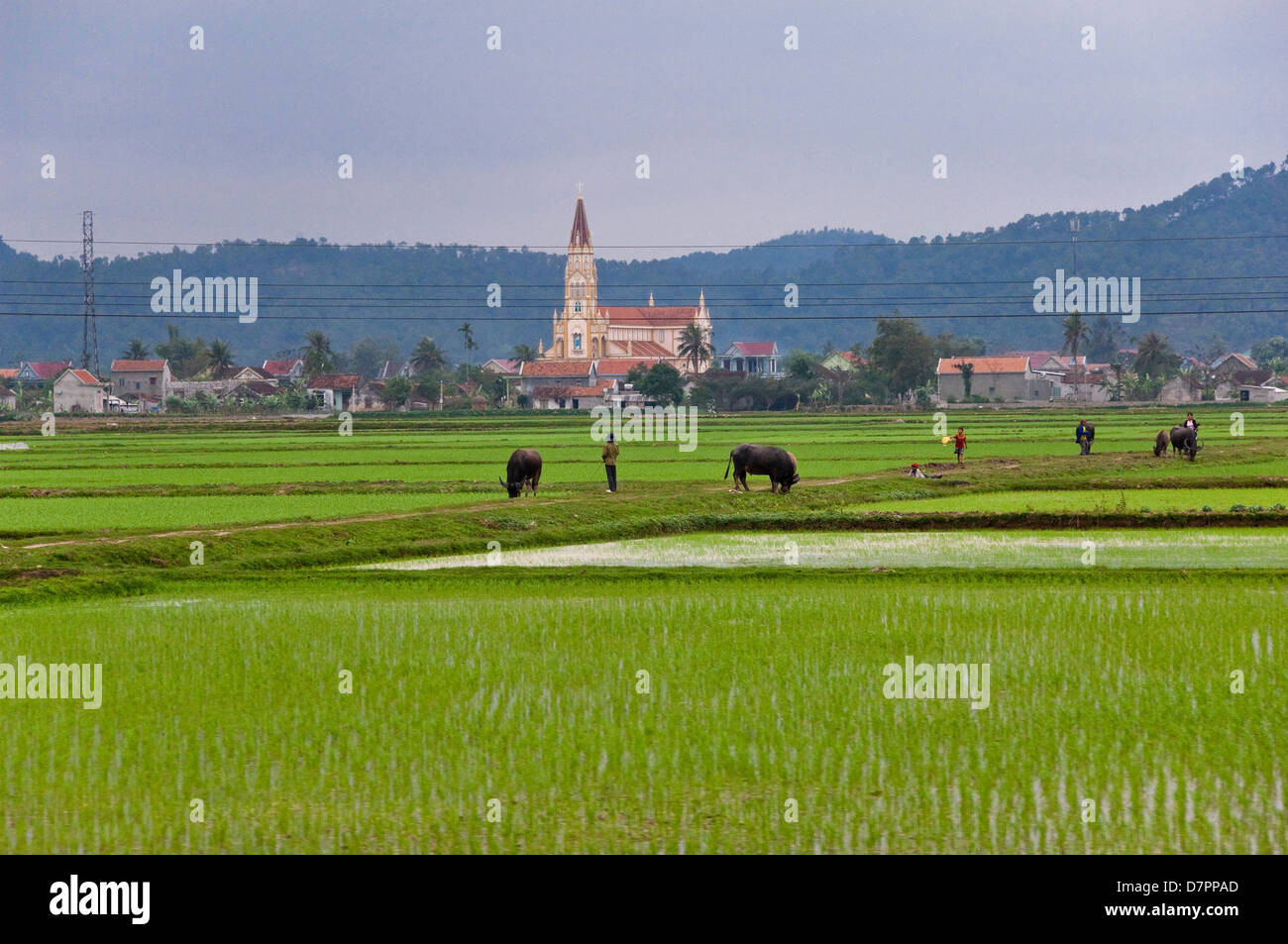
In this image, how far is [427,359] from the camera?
141250mm

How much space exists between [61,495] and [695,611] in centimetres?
2144

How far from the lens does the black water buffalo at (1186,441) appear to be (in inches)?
1559

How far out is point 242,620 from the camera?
1477 centimetres

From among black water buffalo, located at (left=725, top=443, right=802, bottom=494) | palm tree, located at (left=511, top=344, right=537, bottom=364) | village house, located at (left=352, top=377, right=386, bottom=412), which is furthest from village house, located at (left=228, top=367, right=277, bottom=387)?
black water buffalo, located at (left=725, top=443, right=802, bottom=494)

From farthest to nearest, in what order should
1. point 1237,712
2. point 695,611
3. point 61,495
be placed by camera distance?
point 61,495, point 695,611, point 1237,712

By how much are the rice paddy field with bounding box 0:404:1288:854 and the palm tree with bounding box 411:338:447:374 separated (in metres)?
113

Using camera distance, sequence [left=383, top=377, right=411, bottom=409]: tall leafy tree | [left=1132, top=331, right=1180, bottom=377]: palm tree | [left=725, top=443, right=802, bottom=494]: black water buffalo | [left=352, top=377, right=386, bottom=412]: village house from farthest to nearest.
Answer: [left=352, top=377, right=386, bottom=412]: village house
[left=1132, top=331, right=1180, bottom=377]: palm tree
[left=383, top=377, right=411, bottom=409]: tall leafy tree
[left=725, top=443, right=802, bottom=494]: black water buffalo

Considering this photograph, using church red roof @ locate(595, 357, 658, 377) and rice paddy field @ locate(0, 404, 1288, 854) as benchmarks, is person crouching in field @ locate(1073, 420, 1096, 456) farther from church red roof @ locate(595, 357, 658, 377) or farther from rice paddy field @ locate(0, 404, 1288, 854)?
church red roof @ locate(595, 357, 658, 377)

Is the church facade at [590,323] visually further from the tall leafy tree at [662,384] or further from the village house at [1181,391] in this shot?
the village house at [1181,391]

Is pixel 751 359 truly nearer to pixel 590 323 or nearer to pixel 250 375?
pixel 590 323

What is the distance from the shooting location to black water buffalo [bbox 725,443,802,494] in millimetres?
30391

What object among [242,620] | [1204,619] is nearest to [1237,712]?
[1204,619]

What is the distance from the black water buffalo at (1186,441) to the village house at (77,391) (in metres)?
85.1
